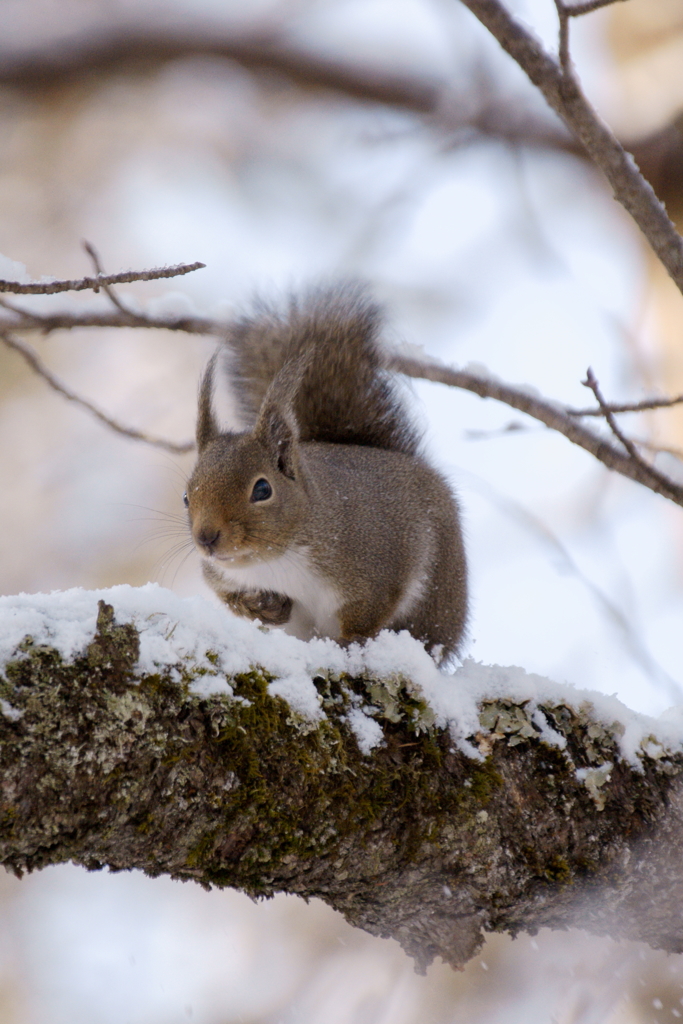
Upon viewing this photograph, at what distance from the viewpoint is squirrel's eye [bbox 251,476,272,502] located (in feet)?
6.73

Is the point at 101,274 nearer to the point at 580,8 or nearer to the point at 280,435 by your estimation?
the point at 280,435

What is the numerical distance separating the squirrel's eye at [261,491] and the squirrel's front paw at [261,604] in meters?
0.23

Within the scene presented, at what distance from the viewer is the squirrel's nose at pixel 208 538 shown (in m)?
1.92

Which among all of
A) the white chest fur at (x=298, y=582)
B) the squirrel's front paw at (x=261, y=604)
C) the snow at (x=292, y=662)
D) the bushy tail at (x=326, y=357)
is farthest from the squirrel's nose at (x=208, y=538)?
the bushy tail at (x=326, y=357)

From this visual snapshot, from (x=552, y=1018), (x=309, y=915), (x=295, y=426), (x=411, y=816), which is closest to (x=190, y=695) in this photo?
(x=411, y=816)

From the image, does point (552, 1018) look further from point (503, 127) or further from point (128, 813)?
point (503, 127)

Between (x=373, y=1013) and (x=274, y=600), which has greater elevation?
(x=274, y=600)

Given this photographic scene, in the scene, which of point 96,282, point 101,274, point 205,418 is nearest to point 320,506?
point 205,418

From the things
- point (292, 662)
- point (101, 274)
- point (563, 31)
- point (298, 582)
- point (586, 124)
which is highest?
point (563, 31)

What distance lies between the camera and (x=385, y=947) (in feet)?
10.6

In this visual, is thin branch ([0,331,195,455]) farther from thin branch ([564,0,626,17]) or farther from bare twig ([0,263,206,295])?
thin branch ([564,0,626,17])

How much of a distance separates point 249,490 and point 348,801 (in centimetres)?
91

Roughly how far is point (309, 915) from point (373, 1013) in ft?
3.30

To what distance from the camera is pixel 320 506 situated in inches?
83.7
